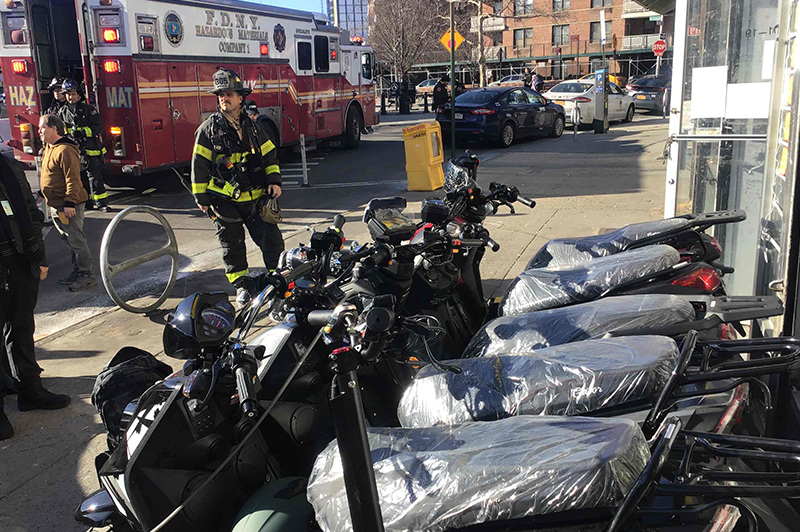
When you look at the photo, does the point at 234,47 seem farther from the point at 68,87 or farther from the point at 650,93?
the point at 650,93

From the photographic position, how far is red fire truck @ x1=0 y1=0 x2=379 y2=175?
34.7 ft

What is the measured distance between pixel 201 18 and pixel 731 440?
1211 centimetres

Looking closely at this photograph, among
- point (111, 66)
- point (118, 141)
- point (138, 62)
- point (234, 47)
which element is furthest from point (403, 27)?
point (118, 141)

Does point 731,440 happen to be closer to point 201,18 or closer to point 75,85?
point 75,85

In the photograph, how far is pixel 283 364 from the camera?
265cm

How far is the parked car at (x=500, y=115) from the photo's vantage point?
1688 cm

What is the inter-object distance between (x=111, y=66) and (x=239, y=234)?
6410 millimetres

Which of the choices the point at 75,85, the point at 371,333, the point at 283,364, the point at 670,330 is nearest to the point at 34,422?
the point at 283,364

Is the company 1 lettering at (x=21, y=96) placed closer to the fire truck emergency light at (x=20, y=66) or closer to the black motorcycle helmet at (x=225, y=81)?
the fire truck emergency light at (x=20, y=66)

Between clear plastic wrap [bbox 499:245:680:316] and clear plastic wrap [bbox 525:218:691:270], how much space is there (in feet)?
1.71

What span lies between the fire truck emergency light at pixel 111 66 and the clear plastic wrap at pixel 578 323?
957cm

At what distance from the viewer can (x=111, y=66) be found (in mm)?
10602

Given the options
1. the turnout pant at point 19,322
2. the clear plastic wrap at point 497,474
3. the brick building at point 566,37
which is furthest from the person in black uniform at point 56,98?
the brick building at point 566,37

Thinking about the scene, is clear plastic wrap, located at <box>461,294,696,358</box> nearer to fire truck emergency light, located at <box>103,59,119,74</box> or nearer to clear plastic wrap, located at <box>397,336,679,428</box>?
clear plastic wrap, located at <box>397,336,679,428</box>
